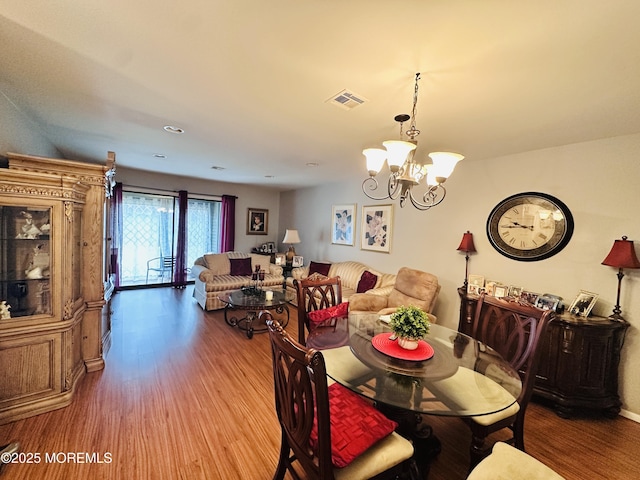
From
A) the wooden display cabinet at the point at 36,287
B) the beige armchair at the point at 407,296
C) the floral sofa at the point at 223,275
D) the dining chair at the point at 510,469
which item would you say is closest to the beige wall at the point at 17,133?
the wooden display cabinet at the point at 36,287

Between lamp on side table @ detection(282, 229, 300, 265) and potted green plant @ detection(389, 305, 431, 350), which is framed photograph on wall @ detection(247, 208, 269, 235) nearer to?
lamp on side table @ detection(282, 229, 300, 265)

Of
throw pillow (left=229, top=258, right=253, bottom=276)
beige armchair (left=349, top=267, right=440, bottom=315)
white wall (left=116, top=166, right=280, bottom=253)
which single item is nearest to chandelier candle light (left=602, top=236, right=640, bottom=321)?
beige armchair (left=349, top=267, right=440, bottom=315)

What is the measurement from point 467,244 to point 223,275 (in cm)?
424

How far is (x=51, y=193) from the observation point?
79.0 inches

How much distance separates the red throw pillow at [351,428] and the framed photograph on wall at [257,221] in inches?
231

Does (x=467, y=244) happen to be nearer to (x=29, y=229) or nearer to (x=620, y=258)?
(x=620, y=258)

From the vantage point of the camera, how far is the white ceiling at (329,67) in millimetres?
1172

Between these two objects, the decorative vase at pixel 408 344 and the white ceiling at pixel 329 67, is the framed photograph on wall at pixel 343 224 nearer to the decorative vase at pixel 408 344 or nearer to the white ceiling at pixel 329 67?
the white ceiling at pixel 329 67

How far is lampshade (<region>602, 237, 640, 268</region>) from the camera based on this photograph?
2.15 metres

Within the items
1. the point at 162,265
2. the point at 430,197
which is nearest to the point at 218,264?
the point at 162,265

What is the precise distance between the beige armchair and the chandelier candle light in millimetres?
1507

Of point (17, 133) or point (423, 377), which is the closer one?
point (423, 377)

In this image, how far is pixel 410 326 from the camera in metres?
1.66

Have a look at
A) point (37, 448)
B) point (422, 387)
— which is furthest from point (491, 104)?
point (37, 448)
